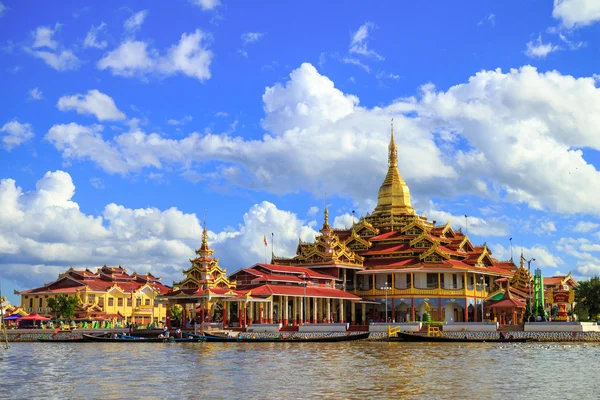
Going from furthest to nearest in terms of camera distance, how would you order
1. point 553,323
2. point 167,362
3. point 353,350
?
point 553,323, point 353,350, point 167,362

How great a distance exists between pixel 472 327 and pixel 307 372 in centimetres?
2747

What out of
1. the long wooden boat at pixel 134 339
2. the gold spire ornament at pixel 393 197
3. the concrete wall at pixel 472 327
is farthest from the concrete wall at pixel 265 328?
the gold spire ornament at pixel 393 197

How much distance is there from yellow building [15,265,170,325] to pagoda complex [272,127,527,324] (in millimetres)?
23071

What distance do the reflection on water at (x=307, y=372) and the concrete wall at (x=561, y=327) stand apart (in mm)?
5183

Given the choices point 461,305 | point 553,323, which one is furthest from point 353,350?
point 461,305

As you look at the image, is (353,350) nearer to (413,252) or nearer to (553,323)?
(553,323)

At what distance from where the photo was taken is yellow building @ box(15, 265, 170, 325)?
308 feet

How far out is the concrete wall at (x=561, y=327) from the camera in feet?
189

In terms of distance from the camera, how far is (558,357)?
43188 millimetres

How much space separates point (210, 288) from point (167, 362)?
87.8 feet

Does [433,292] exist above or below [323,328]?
above

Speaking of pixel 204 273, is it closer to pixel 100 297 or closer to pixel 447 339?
pixel 447 339

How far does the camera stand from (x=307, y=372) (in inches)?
1409

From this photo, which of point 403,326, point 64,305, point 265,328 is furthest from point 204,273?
point 64,305
